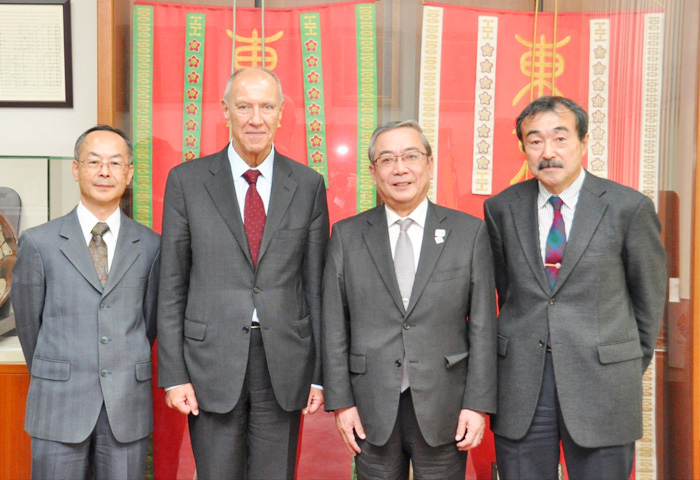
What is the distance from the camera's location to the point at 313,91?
292 centimetres

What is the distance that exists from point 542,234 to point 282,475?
1.20 m

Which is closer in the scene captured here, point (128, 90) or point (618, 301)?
point (618, 301)

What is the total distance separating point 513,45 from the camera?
2.90m

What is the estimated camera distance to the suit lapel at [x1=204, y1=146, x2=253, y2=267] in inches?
84.4

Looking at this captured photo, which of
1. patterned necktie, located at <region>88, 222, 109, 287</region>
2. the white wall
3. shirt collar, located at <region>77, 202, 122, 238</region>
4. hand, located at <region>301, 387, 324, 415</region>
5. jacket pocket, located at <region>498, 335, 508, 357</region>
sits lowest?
hand, located at <region>301, 387, 324, 415</region>

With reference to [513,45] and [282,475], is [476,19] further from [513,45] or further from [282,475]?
[282,475]

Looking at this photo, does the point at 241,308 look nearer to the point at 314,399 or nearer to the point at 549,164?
the point at 314,399

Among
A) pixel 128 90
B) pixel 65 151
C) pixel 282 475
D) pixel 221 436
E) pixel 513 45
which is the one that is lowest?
pixel 282 475

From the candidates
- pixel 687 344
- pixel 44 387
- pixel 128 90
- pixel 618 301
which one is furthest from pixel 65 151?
pixel 687 344

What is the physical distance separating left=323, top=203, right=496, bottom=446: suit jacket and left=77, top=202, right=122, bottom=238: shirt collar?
812 mm

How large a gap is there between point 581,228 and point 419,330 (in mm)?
611

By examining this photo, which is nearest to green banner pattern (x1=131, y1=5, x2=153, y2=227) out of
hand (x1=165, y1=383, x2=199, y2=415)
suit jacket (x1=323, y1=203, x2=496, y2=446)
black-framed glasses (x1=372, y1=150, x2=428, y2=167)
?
hand (x1=165, y1=383, x2=199, y2=415)

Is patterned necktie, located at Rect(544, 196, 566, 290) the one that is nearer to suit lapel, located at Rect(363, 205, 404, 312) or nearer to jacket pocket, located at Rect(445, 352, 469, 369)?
jacket pocket, located at Rect(445, 352, 469, 369)

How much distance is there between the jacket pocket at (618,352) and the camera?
200 centimetres
